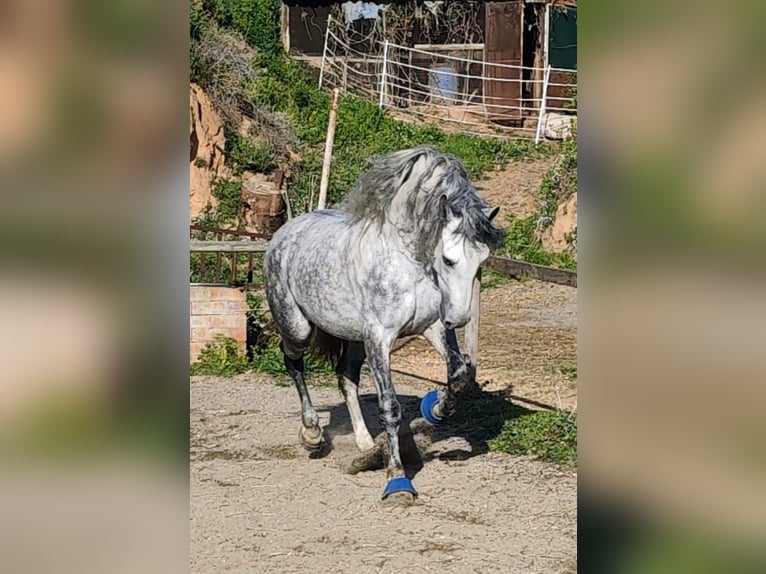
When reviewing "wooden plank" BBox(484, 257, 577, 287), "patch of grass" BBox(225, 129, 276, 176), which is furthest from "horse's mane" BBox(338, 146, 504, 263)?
"patch of grass" BBox(225, 129, 276, 176)

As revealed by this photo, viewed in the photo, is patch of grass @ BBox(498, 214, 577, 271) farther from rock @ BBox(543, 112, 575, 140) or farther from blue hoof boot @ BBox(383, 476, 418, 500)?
blue hoof boot @ BBox(383, 476, 418, 500)

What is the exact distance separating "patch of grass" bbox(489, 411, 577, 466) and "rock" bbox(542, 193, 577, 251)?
615 cm

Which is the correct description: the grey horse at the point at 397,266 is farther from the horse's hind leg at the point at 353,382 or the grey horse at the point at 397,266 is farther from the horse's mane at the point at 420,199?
the horse's hind leg at the point at 353,382

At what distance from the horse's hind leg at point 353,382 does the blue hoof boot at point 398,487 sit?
3.05 ft

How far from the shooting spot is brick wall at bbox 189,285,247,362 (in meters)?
8.08

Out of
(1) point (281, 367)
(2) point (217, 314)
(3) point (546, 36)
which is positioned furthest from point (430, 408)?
(3) point (546, 36)

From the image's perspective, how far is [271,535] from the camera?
432 cm

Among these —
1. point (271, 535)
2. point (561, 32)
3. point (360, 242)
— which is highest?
point (561, 32)

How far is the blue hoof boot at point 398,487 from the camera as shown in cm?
469

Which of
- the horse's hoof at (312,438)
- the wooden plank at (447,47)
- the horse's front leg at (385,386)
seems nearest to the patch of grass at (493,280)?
the horse's hoof at (312,438)

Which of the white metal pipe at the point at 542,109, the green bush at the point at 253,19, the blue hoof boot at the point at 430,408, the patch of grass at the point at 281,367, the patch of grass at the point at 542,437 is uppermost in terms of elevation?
the green bush at the point at 253,19
